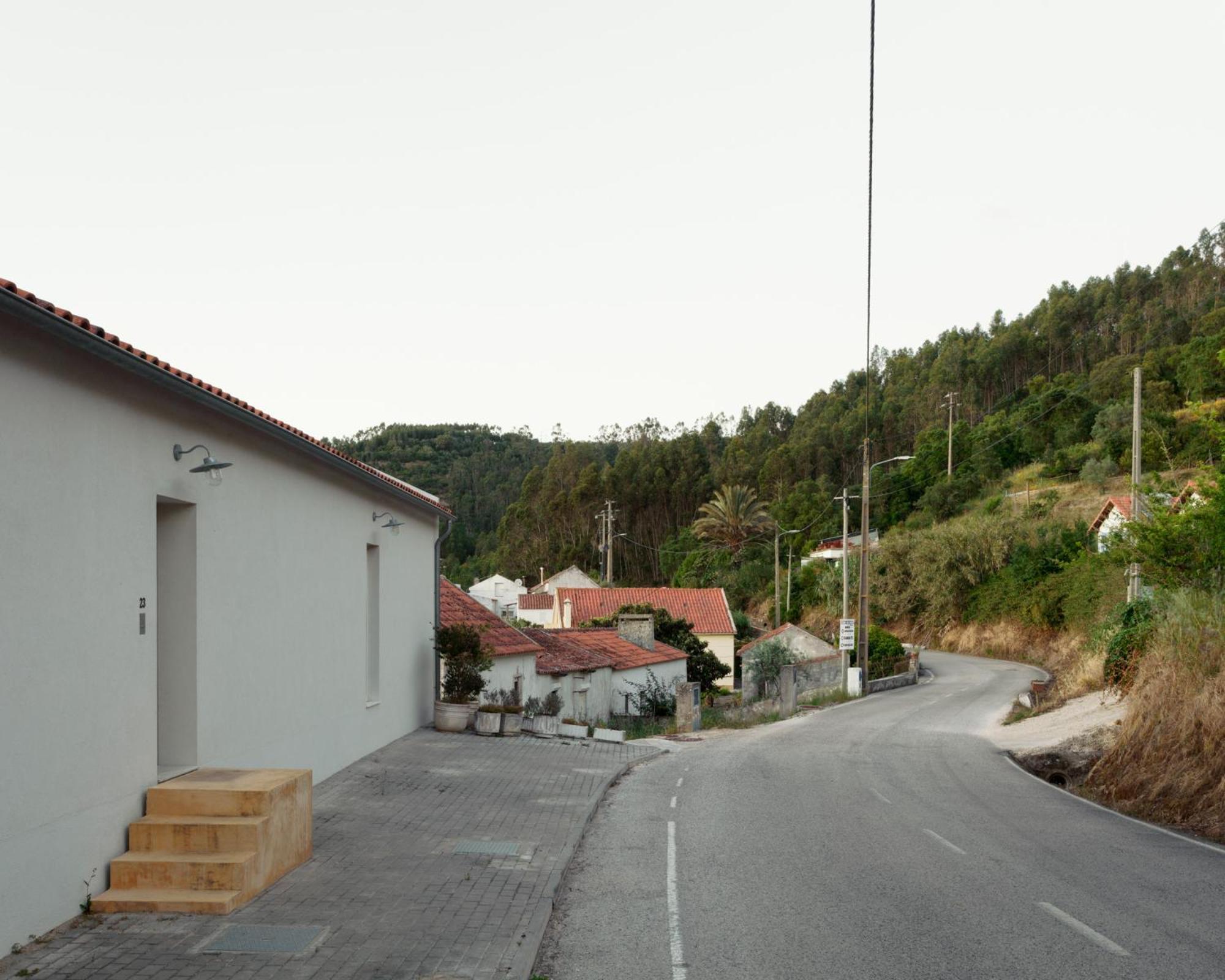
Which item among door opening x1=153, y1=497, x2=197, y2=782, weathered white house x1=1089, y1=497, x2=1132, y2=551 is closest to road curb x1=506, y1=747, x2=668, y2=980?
door opening x1=153, y1=497, x2=197, y2=782

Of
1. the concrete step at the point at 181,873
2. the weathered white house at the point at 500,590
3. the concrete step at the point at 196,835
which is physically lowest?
the weathered white house at the point at 500,590

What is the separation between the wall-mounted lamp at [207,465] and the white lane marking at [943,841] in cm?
803

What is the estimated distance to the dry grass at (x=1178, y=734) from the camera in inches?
516

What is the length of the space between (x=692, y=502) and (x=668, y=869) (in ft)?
293

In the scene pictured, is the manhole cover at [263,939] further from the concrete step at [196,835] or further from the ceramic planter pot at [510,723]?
the ceramic planter pot at [510,723]

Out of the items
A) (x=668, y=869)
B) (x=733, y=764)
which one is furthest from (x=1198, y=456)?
(x=668, y=869)

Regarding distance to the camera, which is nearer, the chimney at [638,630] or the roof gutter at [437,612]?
the roof gutter at [437,612]

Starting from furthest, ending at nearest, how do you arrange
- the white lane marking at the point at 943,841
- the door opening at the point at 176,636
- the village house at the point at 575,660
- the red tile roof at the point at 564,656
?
the red tile roof at the point at 564,656 < the village house at the point at 575,660 < the white lane marking at the point at 943,841 < the door opening at the point at 176,636

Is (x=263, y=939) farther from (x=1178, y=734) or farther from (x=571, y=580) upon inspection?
(x=571, y=580)

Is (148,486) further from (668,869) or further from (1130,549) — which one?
(1130,549)

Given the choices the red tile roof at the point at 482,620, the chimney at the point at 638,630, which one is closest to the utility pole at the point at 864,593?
the chimney at the point at 638,630

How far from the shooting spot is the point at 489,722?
19719mm

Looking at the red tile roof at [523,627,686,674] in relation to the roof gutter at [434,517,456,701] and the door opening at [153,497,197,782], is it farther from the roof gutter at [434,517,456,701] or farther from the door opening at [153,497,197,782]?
the door opening at [153,497,197,782]

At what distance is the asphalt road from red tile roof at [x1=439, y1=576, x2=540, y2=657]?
820 cm
